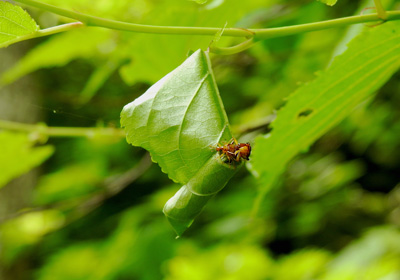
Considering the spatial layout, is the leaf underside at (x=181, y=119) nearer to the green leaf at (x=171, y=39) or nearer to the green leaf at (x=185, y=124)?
the green leaf at (x=185, y=124)

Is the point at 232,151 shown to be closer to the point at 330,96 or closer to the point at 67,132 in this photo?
the point at 330,96

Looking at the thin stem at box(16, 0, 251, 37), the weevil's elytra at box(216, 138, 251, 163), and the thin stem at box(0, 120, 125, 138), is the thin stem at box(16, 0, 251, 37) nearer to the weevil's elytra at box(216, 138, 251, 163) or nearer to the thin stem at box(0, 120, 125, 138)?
the weevil's elytra at box(216, 138, 251, 163)

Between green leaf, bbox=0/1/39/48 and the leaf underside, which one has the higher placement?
green leaf, bbox=0/1/39/48

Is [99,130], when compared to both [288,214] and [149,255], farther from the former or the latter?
[288,214]

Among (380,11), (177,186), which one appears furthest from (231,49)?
(177,186)

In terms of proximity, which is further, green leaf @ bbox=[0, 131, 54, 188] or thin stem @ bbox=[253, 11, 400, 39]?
Result: green leaf @ bbox=[0, 131, 54, 188]

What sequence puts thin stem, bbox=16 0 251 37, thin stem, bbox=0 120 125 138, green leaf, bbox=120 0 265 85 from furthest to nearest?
thin stem, bbox=0 120 125 138 → green leaf, bbox=120 0 265 85 → thin stem, bbox=16 0 251 37

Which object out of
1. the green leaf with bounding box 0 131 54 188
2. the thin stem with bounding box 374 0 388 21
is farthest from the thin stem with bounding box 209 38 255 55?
the green leaf with bounding box 0 131 54 188
